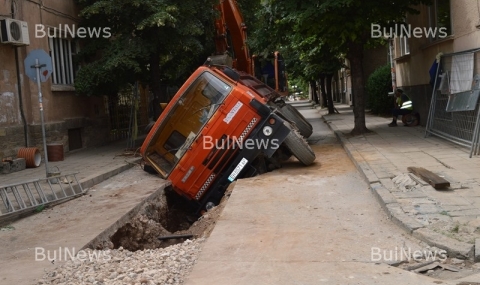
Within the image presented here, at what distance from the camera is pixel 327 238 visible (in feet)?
20.3

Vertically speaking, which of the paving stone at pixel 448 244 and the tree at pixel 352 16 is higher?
the tree at pixel 352 16

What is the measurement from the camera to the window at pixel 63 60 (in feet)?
53.1

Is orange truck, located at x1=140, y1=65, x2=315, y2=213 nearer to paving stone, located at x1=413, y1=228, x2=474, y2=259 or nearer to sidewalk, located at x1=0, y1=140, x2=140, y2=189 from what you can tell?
sidewalk, located at x1=0, y1=140, x2=140, y2=189

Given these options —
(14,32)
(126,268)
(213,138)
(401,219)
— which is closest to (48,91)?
(14,32)

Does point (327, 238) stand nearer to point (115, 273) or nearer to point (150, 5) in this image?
point (115, 273)

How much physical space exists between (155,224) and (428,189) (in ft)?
13.9

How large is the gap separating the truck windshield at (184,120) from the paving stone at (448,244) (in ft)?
17.4

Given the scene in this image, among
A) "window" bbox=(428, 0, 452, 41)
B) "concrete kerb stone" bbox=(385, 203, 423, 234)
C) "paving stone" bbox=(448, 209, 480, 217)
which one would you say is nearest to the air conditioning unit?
"concrete kerb stone" bbox=(385, 203, 423, 234)

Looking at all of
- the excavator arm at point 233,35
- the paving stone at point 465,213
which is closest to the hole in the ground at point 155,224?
the paving stone at point 465,213

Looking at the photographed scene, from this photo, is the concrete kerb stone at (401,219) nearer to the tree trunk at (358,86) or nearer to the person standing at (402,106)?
the tree trunk at (358,86)

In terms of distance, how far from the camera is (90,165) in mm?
13680

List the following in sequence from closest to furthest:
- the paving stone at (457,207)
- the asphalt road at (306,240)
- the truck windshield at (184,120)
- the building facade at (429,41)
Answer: the asphalt road at (306,240) → the paving stone at (457,207) → the truck windshield at (184,120) → the building facade at (429,41)

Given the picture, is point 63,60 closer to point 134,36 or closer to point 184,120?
point 134,36

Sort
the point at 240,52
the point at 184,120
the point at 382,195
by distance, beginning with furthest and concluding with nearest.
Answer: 1. the point at 240,52
2. the point at 184,120
3. the point at 382,195
